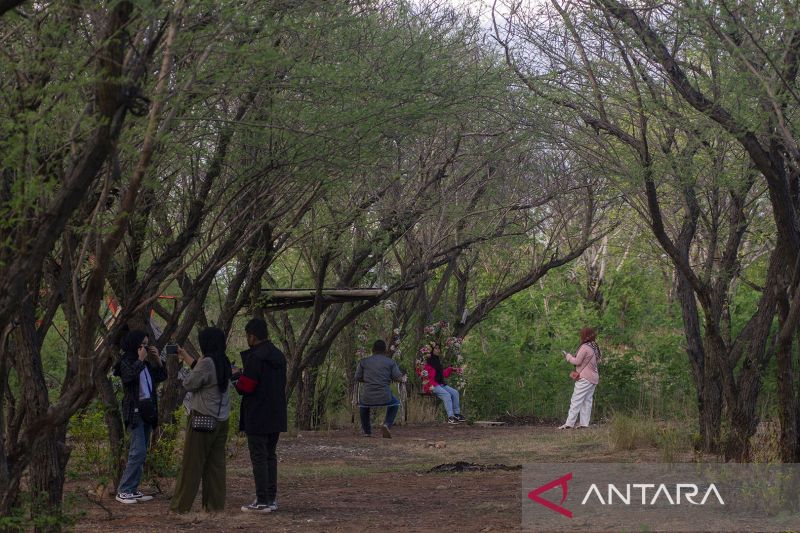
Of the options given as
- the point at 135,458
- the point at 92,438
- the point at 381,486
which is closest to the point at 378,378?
the point at 381,486

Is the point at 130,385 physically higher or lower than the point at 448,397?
lower

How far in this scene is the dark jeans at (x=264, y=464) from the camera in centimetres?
948

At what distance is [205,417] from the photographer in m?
9.26

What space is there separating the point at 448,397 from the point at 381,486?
9.44 m


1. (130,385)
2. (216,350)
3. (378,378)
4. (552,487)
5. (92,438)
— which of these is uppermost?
(378,378)

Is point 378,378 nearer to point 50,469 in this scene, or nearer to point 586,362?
point 586,362

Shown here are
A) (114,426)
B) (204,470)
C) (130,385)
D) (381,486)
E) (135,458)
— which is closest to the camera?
(204,470)

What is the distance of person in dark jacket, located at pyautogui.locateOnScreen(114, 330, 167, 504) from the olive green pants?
0.76 metres

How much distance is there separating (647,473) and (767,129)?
406cm

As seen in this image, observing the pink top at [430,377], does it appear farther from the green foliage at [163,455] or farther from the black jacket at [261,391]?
the black jacket at [261,391]

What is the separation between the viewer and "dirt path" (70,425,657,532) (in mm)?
9180

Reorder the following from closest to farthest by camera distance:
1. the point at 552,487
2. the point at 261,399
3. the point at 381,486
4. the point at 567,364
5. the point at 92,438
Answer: the point at 261,399
the point at 92,438
the point at 552,487
the point at 381,486
the point at 567,364

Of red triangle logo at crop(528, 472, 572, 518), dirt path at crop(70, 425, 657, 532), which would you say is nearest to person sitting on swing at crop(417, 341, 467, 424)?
dirt path at crop(70, 425, 657, 532)

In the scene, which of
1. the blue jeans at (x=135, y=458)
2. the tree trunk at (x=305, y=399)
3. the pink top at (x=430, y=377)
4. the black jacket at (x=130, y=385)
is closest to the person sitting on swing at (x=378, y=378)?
the tree trunk at (x=305, y=399)
